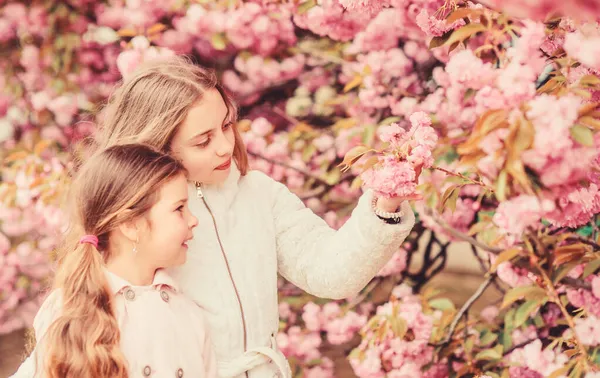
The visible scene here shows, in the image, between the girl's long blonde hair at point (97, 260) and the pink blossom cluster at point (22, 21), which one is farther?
the pink blossom cluster at point (22, 21)

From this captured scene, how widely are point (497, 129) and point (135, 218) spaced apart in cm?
77

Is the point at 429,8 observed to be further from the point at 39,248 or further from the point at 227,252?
the point at 39,248

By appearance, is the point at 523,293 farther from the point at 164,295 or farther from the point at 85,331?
the point at 85,331

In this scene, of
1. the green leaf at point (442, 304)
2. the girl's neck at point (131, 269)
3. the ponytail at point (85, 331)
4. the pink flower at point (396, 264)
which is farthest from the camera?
the pink flower at point (396, 264)

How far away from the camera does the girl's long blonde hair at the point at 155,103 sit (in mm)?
1718

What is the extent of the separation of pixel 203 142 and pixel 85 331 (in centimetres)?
45

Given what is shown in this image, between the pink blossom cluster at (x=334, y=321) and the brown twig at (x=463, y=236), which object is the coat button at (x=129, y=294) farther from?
the pink blossom cluster at (x=334, y=321)

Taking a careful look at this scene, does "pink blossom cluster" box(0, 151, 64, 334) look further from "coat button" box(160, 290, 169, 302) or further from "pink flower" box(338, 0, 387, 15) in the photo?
"pink flower" box(338, 0, 387, 15)

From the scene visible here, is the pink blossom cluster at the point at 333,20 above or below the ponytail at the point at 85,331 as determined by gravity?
below

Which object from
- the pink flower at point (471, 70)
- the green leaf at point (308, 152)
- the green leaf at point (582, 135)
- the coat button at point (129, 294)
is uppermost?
the green leaf at point (582, 135)

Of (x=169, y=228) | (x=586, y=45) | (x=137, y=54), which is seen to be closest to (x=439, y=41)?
(x=586, y=45)

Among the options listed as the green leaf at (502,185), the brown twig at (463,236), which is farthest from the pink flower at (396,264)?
the green leaf at (502,185)

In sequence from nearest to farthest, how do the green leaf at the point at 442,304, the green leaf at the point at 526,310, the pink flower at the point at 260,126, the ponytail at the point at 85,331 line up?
the ponytail at the point at 85,331
the green leaf at the point at 526,310
the green leaf at the point at 442,304
the pink flower at the point at 260,126

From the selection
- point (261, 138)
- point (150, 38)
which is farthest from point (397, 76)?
point (150, 38)
